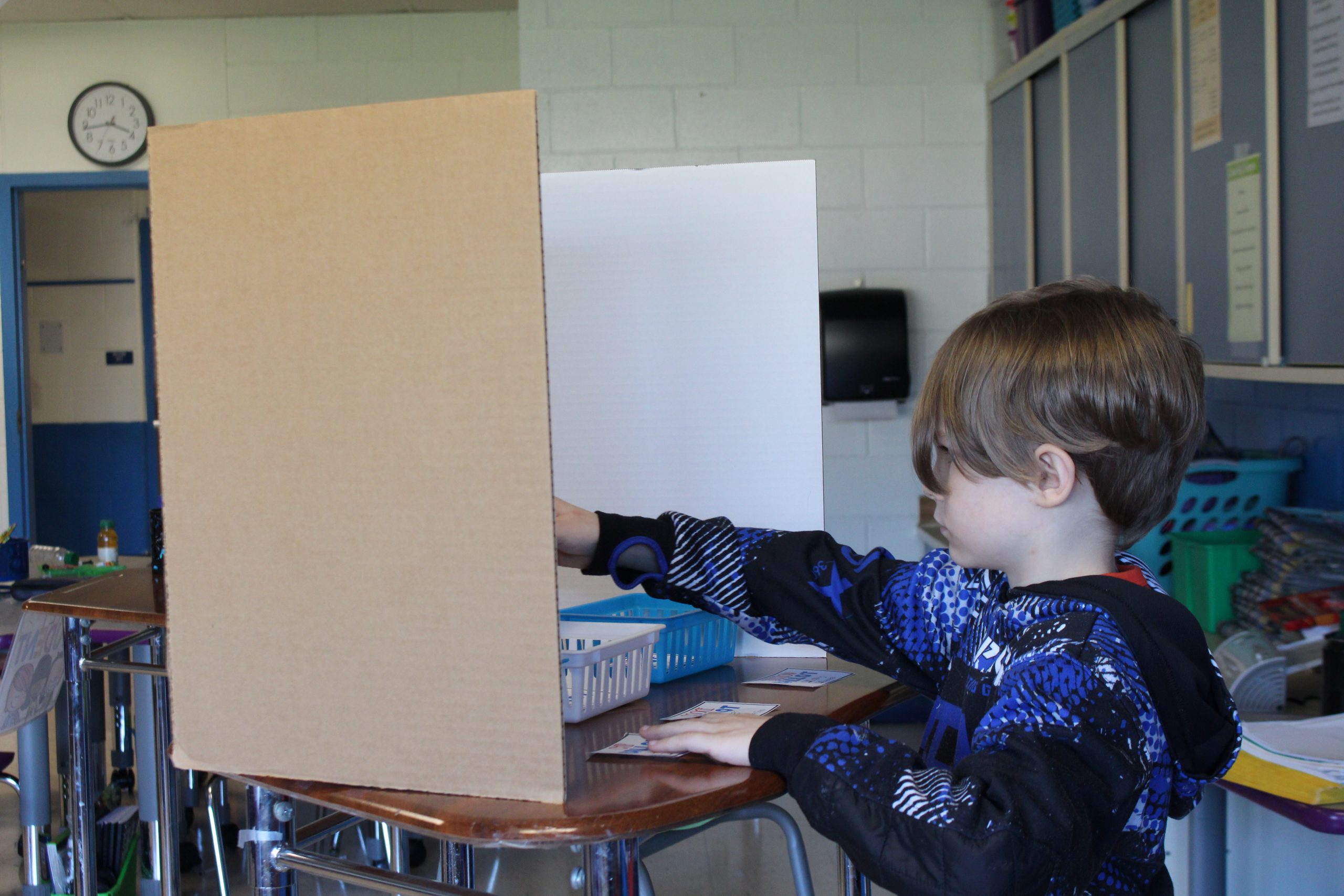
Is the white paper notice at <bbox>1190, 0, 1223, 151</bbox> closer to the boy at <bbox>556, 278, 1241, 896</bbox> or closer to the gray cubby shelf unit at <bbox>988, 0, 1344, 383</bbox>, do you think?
the gray cubby shelf unit at <bbox>988, 0, 1344, 383</bbox>

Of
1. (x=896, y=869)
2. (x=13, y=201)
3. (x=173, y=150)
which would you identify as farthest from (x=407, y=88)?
(x=896, y=869)

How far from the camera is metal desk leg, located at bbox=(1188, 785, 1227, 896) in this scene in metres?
1.71

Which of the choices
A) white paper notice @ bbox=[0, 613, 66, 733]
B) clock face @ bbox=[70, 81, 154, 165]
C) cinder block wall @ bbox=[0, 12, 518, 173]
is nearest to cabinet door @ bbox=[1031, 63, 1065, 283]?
cinder block wall @ bbox=[0, 12, 518, 173]

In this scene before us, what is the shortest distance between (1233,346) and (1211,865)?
3.60 feet

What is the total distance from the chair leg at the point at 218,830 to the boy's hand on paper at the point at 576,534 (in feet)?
5.04

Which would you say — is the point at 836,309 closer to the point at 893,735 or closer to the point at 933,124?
the point at 933,124

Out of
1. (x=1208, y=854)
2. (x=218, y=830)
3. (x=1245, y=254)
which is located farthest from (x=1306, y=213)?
(x=218, y=830)

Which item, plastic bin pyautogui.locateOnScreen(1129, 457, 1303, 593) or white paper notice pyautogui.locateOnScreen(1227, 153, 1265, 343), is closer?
white paper notice pyautogui.locateOnScreen(1227, 153, 1265, 343)

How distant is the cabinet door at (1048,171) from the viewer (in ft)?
10.7

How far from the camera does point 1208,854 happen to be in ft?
5.65

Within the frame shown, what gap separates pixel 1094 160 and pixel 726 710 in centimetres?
242

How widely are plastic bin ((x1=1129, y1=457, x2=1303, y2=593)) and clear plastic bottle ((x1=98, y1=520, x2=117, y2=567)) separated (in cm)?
231

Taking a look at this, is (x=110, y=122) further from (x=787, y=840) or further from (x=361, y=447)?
(x=361, y=447)

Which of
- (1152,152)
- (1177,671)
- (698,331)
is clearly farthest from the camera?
(1152,152)
